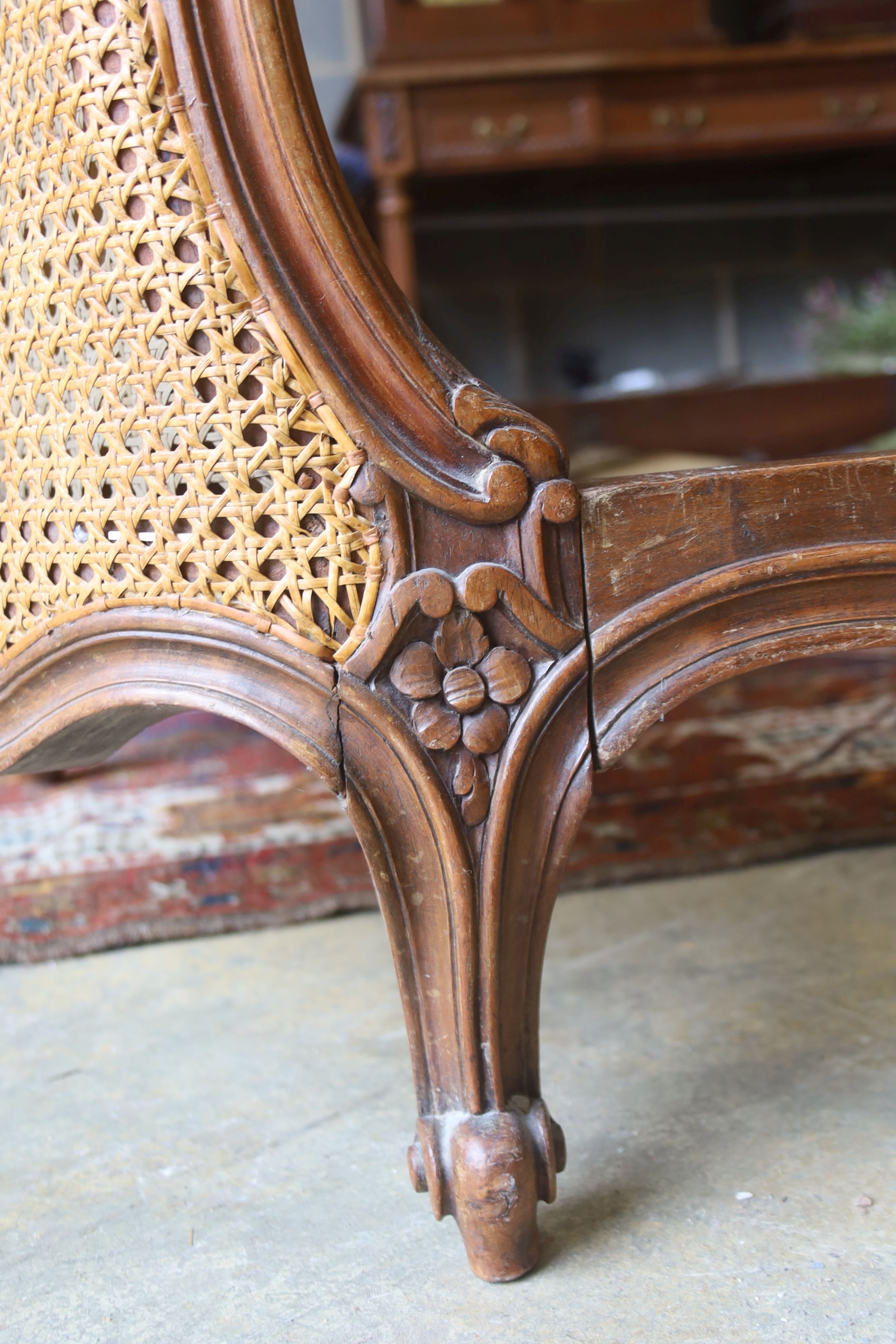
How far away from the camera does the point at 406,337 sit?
69cm

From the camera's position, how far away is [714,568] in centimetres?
72

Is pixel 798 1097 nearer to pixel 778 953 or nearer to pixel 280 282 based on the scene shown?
pixel 778 953

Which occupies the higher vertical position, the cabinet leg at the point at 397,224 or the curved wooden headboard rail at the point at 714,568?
the cabinet leg at the point at 397,224

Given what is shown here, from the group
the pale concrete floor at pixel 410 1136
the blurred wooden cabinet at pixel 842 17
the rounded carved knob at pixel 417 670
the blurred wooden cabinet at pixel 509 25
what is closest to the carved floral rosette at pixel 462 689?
the rounded carved knob at pixel 417 670

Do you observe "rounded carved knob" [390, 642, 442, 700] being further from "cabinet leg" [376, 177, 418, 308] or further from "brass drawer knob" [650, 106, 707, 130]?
"brass drawer knob" [650, 106, 707, 130]

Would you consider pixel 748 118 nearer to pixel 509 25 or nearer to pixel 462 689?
pixel 509 25

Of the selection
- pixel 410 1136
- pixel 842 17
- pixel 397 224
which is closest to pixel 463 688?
pixel 410 1136

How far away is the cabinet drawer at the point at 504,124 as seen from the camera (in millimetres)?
2777

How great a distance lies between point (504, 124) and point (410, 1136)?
2.57 metres

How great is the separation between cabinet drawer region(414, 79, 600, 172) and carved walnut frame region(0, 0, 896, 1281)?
7.28ft

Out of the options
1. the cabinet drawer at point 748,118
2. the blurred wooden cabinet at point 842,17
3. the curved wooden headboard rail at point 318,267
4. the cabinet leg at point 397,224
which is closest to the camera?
the curved wooden headboard rail at point 318,267

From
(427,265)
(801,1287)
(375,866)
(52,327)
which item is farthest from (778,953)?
(427,265)

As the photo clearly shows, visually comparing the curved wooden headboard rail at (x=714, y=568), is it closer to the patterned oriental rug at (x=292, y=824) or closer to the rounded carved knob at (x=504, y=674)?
the rounded carved knob at (x=504, y=674)

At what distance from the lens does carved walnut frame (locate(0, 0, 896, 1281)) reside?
671 mm
